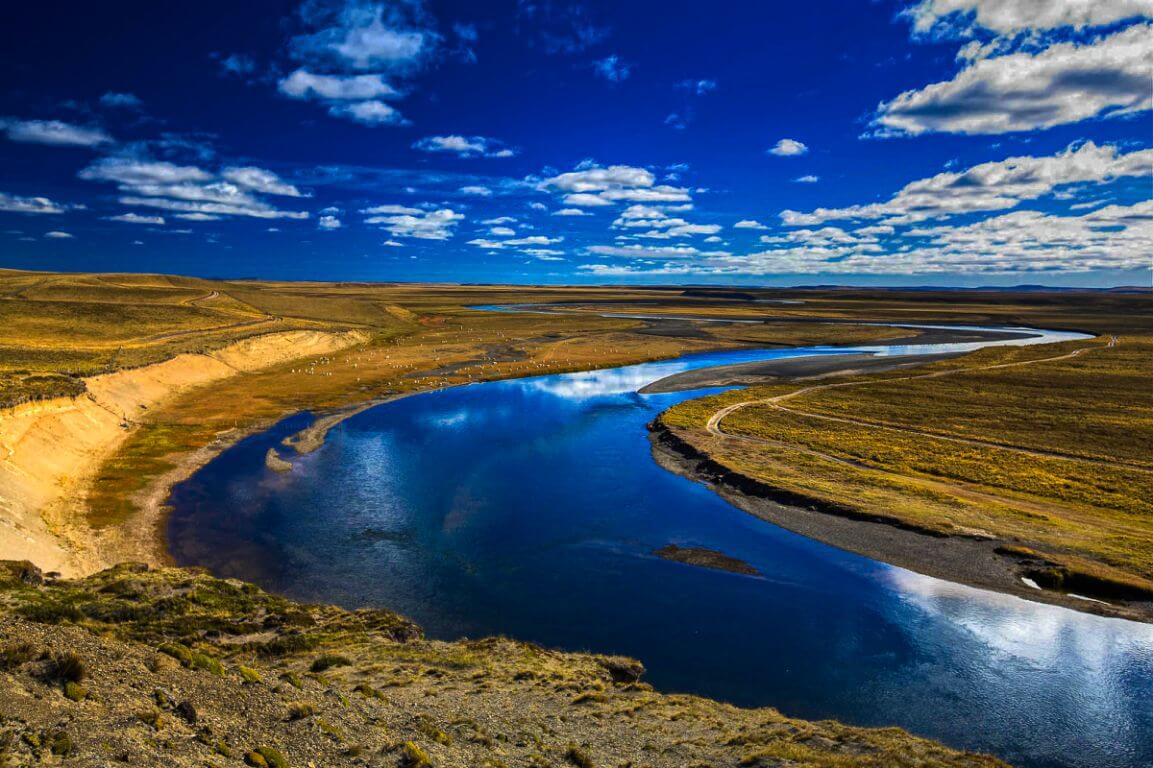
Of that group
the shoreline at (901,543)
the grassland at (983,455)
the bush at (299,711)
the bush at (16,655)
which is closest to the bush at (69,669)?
the bush at (16,655)

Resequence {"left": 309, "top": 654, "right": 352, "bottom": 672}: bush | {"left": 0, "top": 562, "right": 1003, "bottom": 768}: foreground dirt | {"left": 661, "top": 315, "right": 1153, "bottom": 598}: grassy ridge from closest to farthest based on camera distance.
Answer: {"left": 0, "top": 562, "right": 1003, "bottom": 768}: foreground dirt < {"left": 309, "top": 654, "right": 352, "bottom": 672}: bush < {"left": 661, "top": 315, "right": 1153, "bottom": 598}: grassy ridge

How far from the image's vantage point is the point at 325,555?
34.2m

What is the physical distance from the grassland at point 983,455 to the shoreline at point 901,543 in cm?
43

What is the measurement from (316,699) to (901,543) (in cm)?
3216

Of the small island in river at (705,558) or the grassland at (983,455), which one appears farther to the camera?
the grassland at (983,455)

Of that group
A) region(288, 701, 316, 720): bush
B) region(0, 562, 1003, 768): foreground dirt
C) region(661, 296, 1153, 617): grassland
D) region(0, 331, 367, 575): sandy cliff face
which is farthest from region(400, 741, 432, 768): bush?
region(661, 296, 1153, 617): grassland

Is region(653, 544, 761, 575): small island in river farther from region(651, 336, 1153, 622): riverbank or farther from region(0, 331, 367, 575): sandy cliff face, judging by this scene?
region(0, 331, 367, 575): sandy cliff face

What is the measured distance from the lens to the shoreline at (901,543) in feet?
97.8

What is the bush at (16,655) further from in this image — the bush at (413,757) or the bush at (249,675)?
the bush at (413,757)

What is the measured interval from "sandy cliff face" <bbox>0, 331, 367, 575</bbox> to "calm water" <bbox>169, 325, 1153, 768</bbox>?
5.68 metres

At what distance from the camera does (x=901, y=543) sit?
117 feet

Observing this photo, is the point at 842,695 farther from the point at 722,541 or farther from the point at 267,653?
the point at 267,653

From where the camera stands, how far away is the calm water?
74.2 feet

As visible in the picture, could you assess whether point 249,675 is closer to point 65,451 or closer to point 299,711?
point 299,711
